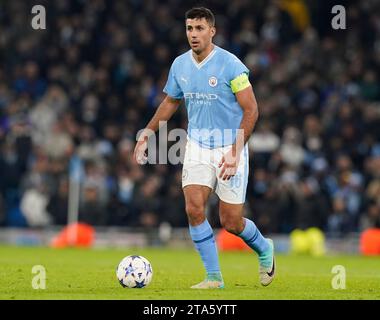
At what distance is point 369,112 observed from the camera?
24.9 m

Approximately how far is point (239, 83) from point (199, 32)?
674mm

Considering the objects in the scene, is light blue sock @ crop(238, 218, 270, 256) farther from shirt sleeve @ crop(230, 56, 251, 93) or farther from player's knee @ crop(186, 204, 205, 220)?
shirt sleeve @ crop(230, 56, 251, 93)

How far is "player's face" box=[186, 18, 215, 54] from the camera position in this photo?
11.8 metres

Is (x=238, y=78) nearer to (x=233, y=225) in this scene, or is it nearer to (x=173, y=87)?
(x=173, y=87)

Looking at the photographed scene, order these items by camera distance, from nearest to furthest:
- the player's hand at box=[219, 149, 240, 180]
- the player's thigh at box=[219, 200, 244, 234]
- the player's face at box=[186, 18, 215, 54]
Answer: the player's hand at box=[219, 149, 240, 180], the player's face at box=[186, 18, 215, 54], the player's thigh at box=[219, 200, 244, 234]

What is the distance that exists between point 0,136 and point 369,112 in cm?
807

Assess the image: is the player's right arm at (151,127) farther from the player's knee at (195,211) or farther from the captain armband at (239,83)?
the captain armband at (239,83)

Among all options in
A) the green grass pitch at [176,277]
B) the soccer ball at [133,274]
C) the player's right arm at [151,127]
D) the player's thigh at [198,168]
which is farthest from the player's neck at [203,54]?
the green grass pitch at [176,277]

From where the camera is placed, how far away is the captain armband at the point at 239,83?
11.9m

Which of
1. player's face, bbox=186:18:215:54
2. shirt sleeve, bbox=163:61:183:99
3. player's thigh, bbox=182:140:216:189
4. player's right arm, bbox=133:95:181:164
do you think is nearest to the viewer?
player's face, bbox=186:18:215:54

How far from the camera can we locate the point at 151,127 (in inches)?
487

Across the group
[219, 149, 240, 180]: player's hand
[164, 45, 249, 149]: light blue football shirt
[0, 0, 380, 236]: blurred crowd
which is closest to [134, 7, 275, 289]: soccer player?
[164, 45, 249, 149]: light blue football shirt

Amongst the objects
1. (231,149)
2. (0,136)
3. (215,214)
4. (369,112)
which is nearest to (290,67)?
(369,112)
